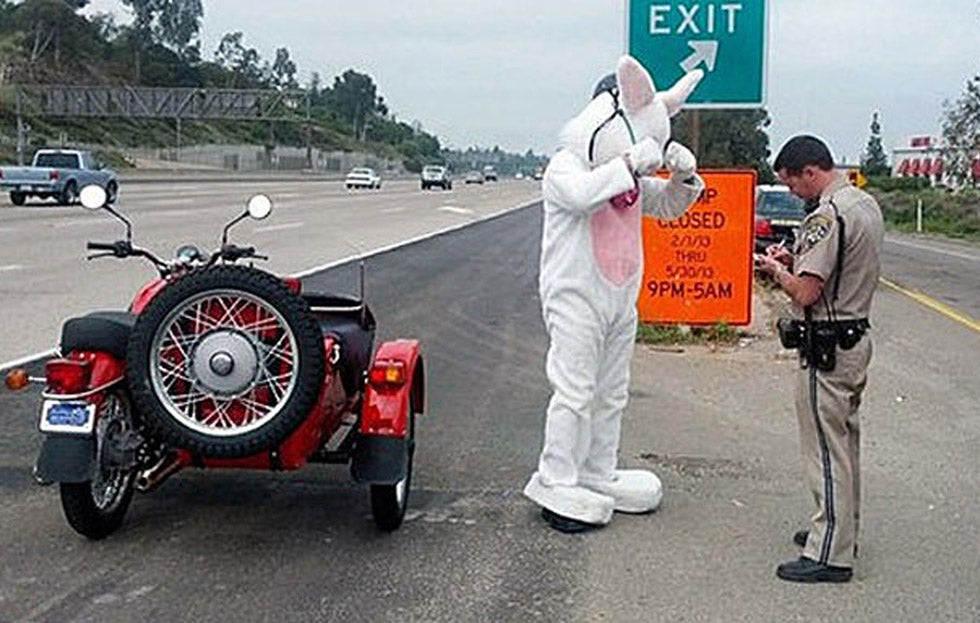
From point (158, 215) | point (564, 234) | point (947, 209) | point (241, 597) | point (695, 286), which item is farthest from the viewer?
point (947, 209)

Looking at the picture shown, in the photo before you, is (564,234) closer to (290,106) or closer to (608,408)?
(608,408)

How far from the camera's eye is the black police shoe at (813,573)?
547 centimetres

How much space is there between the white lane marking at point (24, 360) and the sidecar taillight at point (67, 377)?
4.98 metres

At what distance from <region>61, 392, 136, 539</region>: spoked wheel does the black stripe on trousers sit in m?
2.87

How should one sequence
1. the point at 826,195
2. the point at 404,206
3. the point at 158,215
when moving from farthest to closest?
the point at 404,206
the point at 158,215
the point at 826,195

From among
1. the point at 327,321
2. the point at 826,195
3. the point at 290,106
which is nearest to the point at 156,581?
the point at 327,321

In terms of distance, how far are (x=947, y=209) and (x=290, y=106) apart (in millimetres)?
74038

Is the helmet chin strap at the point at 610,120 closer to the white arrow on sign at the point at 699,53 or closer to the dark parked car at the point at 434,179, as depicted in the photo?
the white arrow on sign at the point at 699,53

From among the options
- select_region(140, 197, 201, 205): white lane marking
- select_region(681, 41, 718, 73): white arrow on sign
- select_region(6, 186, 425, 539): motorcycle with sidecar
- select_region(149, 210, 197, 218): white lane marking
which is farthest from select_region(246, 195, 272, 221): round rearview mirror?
select_region(140, 197, 201, 205): white lane marking

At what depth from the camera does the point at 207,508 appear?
6383 millimetres

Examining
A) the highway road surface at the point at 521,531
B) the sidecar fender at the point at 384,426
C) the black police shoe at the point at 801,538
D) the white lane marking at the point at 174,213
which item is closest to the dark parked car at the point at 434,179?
the white lane marking at the point at 174,213

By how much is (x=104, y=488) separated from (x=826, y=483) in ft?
10.0

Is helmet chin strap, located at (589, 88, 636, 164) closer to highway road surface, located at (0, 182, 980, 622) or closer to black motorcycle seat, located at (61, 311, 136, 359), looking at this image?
highway road surface, located at (0, 182, 980, 622)

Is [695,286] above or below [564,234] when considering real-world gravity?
below
